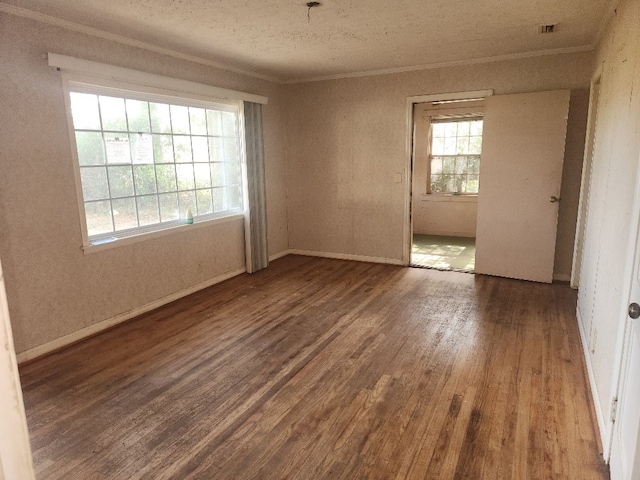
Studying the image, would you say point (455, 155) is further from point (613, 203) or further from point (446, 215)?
point (613, 203)

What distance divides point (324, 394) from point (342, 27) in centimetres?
276

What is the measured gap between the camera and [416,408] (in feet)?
7.63

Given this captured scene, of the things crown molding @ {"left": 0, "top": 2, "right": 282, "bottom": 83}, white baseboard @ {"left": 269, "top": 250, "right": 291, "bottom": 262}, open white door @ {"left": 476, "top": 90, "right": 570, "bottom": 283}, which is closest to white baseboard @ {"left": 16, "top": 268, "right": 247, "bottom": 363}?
white baseboard @ {"left": 269, "top": 250, "right": 291, "bottom": 262}

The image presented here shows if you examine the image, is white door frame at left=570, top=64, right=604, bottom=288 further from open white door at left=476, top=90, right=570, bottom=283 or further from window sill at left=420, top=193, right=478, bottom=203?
window sill at left=420, top=193, right=478, bottom=203

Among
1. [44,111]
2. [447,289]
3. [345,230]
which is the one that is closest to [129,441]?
[44,111]

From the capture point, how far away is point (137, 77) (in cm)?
350

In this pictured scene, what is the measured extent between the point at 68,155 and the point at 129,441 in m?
2.17

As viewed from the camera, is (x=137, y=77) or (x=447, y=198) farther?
(x=447, y=198)

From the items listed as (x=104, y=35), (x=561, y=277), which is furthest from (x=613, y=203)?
(x=104, y=35)

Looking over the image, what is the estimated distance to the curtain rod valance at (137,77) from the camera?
2982mm

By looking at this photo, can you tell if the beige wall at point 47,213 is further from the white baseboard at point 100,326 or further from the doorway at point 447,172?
the doorway at point 447,172

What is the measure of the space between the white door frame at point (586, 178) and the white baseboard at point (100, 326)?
3887mm

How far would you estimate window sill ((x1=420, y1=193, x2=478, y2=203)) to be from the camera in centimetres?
696

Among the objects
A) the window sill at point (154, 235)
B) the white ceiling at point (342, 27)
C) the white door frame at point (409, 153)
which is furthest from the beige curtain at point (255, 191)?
the white door frame at point (409, 153)
